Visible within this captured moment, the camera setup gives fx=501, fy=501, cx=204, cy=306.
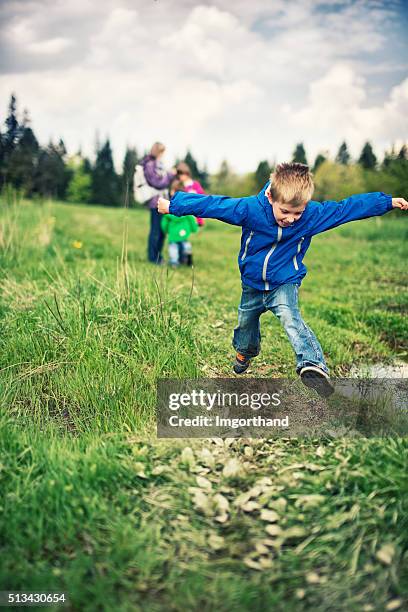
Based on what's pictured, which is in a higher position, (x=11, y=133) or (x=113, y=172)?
(x=113, y=172)

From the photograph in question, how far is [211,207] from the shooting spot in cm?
302

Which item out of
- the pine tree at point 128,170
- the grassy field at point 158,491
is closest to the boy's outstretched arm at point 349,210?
the grassy field at point 158,491

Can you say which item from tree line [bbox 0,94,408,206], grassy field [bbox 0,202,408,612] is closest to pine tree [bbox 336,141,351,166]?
tree line [bbox 0,94,408,206]

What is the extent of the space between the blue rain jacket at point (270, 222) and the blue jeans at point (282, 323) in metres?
0.09

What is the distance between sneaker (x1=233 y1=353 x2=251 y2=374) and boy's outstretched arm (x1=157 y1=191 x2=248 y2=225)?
116 centimetres

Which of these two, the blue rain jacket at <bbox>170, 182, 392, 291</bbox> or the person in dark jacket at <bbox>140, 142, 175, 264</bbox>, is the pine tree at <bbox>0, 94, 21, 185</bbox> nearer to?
the person in dark jacket at <bbox>140, 142, 175, 264</bbox>

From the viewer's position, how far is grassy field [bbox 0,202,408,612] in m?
1.88

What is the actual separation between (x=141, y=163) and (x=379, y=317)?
14.1ft

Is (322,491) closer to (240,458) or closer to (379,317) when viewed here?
(240,458)

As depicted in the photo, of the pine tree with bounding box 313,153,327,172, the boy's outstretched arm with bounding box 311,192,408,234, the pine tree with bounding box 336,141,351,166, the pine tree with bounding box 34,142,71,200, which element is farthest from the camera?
the pine tree with bounding box 336,141,351,166

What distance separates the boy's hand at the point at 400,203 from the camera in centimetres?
311

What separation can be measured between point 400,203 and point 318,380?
4.06 ft

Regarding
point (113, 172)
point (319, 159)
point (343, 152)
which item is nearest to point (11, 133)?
point (319, 159)

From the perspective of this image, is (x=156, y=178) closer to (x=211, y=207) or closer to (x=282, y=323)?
(x=211, y=207)
